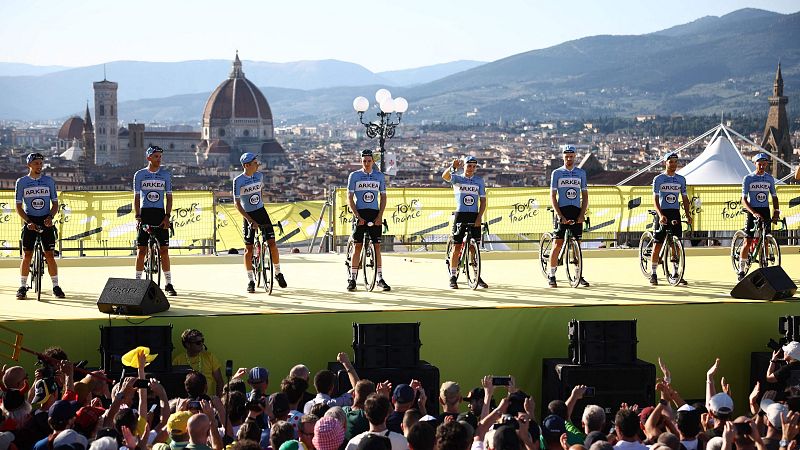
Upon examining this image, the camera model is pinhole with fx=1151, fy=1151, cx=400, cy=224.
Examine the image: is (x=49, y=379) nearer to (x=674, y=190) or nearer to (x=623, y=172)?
(x=674, y=190)

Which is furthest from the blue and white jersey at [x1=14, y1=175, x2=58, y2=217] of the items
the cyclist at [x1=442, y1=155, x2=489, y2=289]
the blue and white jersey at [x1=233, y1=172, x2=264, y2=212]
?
the cyclist at [x1=442, y1=155, x2=489, y2=289]

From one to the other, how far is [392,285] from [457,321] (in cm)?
234

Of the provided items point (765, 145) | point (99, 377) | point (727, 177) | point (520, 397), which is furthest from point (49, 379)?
point (765, 145)

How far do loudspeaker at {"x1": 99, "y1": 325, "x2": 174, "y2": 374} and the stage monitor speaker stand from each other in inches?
233

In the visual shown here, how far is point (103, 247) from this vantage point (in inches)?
677

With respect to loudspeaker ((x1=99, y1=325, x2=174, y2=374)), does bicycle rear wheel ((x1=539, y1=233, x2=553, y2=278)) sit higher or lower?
higher

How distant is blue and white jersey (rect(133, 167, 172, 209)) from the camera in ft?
40.7

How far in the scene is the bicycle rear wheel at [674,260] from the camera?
525 inches

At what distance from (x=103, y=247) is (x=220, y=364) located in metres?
7.08

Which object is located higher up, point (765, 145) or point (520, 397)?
point (765, 145)

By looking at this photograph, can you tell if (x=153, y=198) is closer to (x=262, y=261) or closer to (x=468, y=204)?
(x=262, y=261)

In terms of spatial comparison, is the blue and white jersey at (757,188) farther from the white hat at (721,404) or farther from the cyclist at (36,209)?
the cyclist at (36,209)

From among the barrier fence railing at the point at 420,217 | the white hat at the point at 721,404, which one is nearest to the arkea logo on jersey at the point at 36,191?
the barrier fence railing at the point at 420,217

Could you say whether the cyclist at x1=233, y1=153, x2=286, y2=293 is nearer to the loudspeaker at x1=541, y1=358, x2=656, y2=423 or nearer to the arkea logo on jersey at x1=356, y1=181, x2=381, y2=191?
the arkea logo on jersey at x1=356, y1=181, x2=381, y2=191
